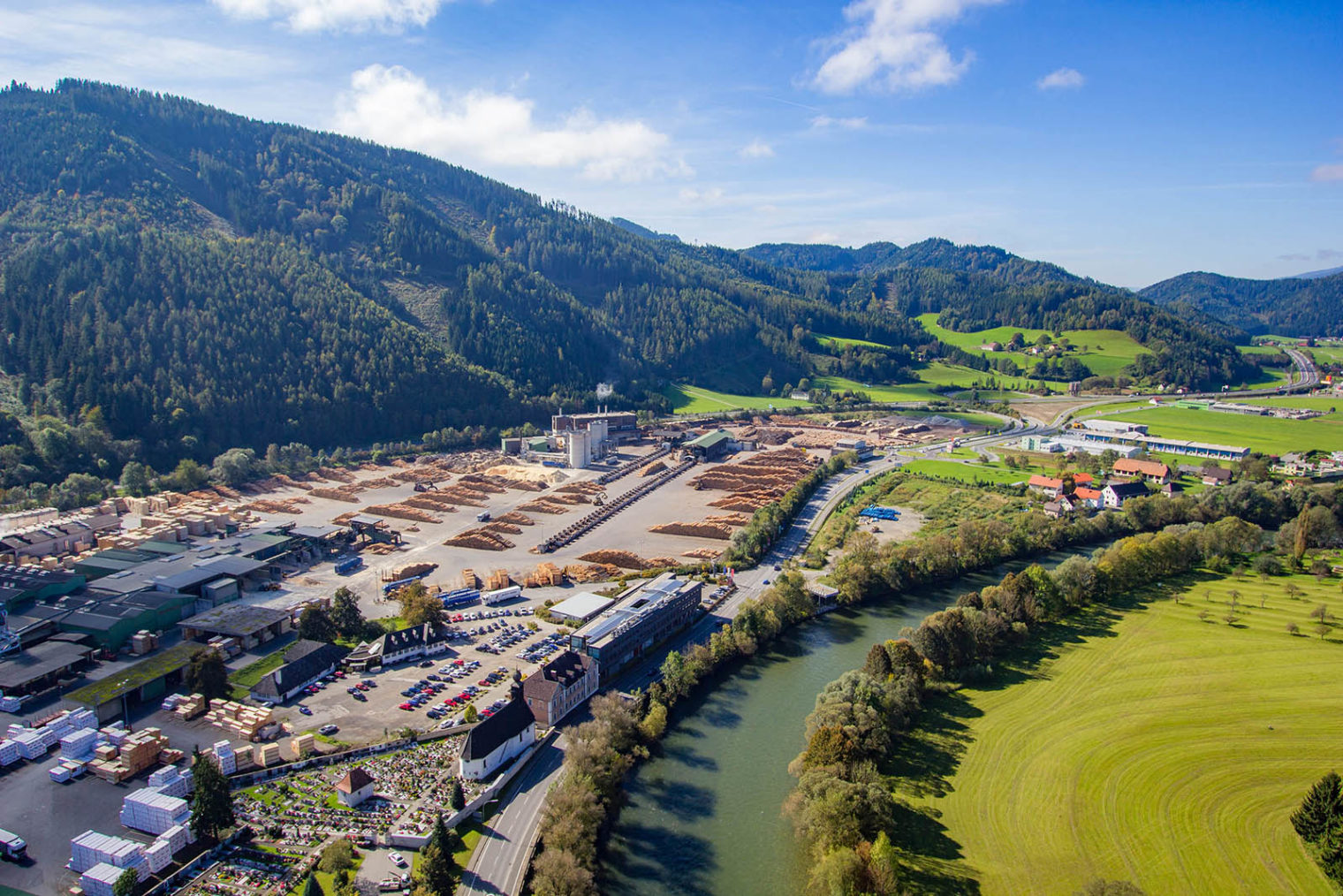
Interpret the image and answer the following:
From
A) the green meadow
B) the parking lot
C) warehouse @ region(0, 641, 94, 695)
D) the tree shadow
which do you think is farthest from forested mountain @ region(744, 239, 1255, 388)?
warehouse @ region(0, 641, 94, 695)

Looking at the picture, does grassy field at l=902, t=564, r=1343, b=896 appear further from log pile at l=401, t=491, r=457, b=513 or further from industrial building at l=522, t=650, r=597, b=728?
log pile at l=401, t=491, r=457, b=513

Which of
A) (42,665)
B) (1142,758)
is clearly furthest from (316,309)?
(1142,758)

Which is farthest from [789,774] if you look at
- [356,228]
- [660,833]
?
[356,228]

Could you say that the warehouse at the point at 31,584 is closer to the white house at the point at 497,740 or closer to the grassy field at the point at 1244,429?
the white house at the point at 497,740

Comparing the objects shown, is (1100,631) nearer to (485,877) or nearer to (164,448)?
(485,877)

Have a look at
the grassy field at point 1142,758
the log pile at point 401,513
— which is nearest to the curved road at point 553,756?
the grassy field at point 1142,758

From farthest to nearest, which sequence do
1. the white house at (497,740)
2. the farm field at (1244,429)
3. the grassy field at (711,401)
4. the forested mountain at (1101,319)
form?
the forested mountain at (1101,319) < the grassy field at (711,401) < the farm field at (1244,429) < the white house at (497,740)
